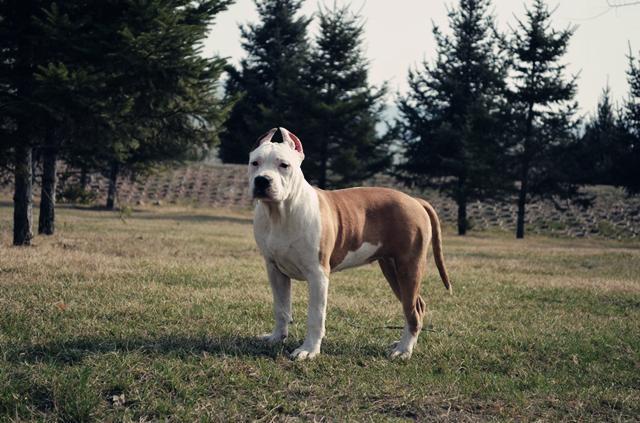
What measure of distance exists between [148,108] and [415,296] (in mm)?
8858

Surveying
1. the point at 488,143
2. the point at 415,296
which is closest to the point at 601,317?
the point at 415,296

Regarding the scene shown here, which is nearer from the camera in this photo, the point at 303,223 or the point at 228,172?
the point at 303,223

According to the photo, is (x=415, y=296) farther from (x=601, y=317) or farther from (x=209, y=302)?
(x=601, y=317)

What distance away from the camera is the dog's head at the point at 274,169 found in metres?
4.83

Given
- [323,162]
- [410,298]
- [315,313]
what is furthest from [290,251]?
[323,162]

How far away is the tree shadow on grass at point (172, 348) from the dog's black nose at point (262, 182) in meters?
1.44

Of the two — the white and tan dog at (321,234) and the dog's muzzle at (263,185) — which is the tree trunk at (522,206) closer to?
the white and tan dog at (321,234)

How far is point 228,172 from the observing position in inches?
1451

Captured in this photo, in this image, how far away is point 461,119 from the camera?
30219 mm

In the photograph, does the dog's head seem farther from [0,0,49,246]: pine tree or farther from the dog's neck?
[0,0,49,246]: pine tree

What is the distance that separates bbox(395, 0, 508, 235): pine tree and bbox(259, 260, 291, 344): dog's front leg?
75.4ft

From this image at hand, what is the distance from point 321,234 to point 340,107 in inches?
964

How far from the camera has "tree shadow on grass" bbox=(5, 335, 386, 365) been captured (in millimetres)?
4879

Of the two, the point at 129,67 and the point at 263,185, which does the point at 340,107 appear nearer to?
the point at 129,67
